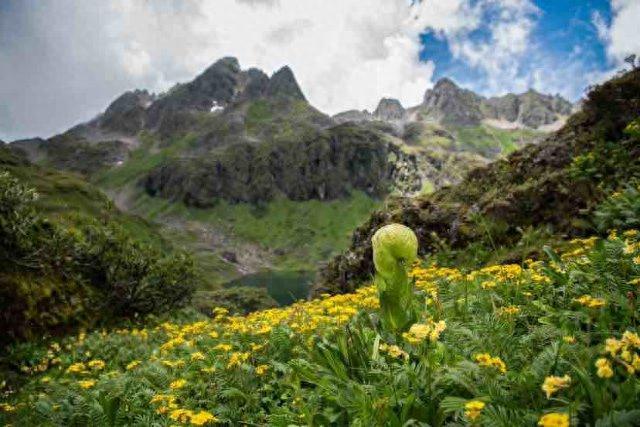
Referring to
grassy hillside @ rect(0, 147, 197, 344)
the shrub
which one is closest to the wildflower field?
the shrub

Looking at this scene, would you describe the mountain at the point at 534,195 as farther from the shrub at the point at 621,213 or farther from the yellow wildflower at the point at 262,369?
the yellow wildflower at the point at 262,369

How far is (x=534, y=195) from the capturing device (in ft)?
42.3

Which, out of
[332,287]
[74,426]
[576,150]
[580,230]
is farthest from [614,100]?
[74,426]

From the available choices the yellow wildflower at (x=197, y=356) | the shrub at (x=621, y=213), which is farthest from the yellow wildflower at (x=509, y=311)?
the shrub at (x=621, y=213)

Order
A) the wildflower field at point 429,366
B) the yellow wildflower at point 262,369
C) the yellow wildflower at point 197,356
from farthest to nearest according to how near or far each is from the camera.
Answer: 1. the yellow wildflower at point 197,356
2. the yellow wildflower at point 262,369
3. the wildflower field at point 429,366

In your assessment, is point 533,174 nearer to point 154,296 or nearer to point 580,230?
point 580,230

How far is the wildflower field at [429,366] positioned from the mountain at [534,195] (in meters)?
3.74

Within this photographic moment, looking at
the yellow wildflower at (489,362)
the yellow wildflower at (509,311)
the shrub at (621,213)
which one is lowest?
the yellow wildflower at (509,311)

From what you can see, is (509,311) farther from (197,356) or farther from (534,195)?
(534,195)

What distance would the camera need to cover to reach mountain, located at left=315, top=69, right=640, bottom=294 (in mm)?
11188

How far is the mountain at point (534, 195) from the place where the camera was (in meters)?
11.2

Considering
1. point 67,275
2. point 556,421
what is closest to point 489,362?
point 556,421

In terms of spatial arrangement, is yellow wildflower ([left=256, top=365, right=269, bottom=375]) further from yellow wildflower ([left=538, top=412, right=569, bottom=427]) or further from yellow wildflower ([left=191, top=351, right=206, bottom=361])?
yellow wildflower ([left=538, top=412, right=569, bottom=427])

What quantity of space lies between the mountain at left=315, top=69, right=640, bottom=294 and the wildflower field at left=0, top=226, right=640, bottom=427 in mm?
3736
